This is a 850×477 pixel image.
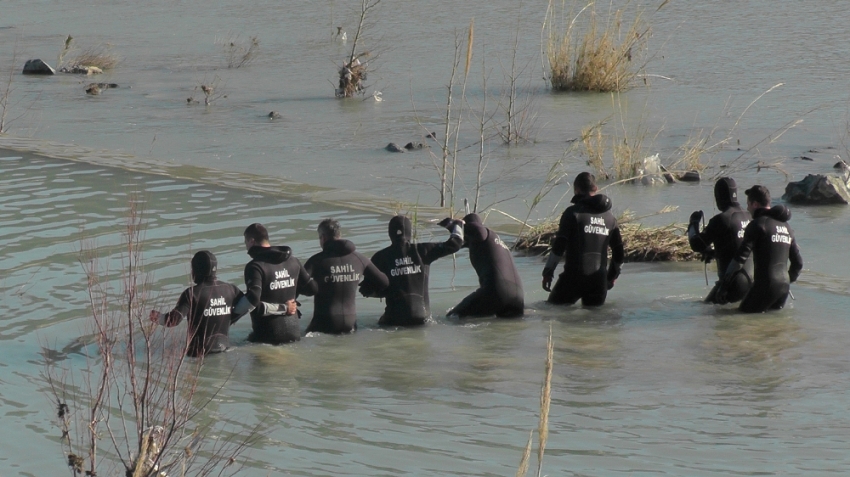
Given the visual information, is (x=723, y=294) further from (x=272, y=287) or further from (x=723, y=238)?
(x=272, y=287)

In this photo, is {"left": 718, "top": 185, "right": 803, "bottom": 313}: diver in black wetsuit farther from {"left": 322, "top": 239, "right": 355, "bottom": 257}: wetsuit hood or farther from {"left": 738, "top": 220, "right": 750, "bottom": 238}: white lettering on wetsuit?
{"left": 322, "top": 239, "right": 355, "bottom": 257}: wetsuit hood

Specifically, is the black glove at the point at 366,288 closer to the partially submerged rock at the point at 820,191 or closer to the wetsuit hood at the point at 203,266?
the wetsuit hood at the point at 203,266

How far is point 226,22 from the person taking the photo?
30625 millimetres

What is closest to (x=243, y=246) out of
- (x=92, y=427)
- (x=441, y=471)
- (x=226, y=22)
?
(x=441, y=471)

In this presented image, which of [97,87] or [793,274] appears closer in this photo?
[793,274]

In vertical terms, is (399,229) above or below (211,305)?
above

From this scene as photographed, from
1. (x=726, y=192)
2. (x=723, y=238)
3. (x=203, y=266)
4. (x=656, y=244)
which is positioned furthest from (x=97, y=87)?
(x=723, y=238)

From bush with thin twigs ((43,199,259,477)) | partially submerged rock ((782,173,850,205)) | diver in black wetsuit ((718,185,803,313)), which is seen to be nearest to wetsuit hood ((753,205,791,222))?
diver in black wetsuit ((718,185,803,313))

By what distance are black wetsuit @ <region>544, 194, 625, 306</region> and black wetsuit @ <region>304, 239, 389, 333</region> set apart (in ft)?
6.27

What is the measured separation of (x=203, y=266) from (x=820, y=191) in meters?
7.69

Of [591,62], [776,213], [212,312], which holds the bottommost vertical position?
[212,312]

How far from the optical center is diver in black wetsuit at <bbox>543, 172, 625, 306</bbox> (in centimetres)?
1102

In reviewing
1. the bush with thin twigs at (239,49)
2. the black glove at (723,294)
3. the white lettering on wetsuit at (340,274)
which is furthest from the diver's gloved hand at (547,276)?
the bush with thin twigs at (239,49)

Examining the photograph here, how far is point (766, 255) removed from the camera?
10.4 meters
